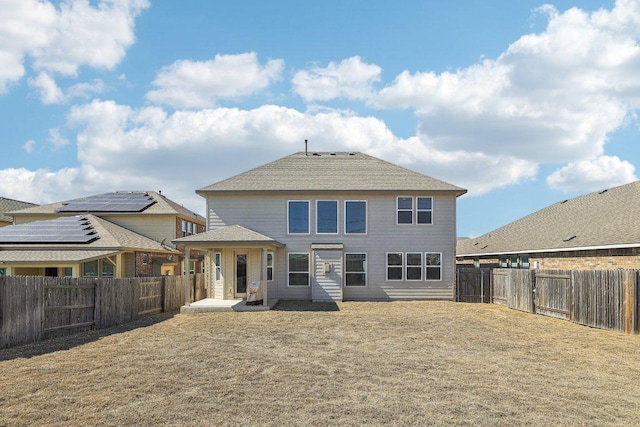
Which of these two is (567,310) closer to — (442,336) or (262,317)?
(442,336)

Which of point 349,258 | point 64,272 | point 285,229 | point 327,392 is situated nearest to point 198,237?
point 285,229

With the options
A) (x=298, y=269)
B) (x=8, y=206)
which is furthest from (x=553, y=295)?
(x=8, y=206)

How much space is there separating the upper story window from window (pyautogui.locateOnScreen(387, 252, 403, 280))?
159 centimetres

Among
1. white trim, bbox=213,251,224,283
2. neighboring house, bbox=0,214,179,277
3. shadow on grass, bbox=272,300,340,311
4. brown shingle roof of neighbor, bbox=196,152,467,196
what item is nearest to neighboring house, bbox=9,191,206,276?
neighboring house, bbox=0,214,179,277

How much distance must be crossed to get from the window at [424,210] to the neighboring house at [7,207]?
3158 cm

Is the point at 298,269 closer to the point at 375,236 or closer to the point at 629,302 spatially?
the point at 375,236

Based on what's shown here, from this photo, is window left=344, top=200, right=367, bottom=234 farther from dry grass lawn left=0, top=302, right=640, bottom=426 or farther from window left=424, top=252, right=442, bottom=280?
dry grass lawn left=0, top=302, right=640, bottom=426

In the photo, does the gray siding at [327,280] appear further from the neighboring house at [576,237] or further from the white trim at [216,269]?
the neighboring house at [576,237]

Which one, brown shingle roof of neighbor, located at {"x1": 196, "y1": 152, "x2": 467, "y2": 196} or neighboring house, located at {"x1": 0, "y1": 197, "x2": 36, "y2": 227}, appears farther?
neighboring house, located at {"x1": 0, "y1": 197, "x2": 36, "y2": 227}

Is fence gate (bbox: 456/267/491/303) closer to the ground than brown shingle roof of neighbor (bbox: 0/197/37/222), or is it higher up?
closer to the ground

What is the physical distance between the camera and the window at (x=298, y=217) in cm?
2223

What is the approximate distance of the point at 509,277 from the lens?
20.2 meters

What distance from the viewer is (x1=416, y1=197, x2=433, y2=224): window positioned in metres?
22.2

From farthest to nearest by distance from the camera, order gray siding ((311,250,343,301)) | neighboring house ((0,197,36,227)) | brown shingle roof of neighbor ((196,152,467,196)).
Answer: neighboring house ((0,197,36,227)) → brown shingle roof of neighbor ((196,152,467,196)) → gray siding ((311,250,343,301))
